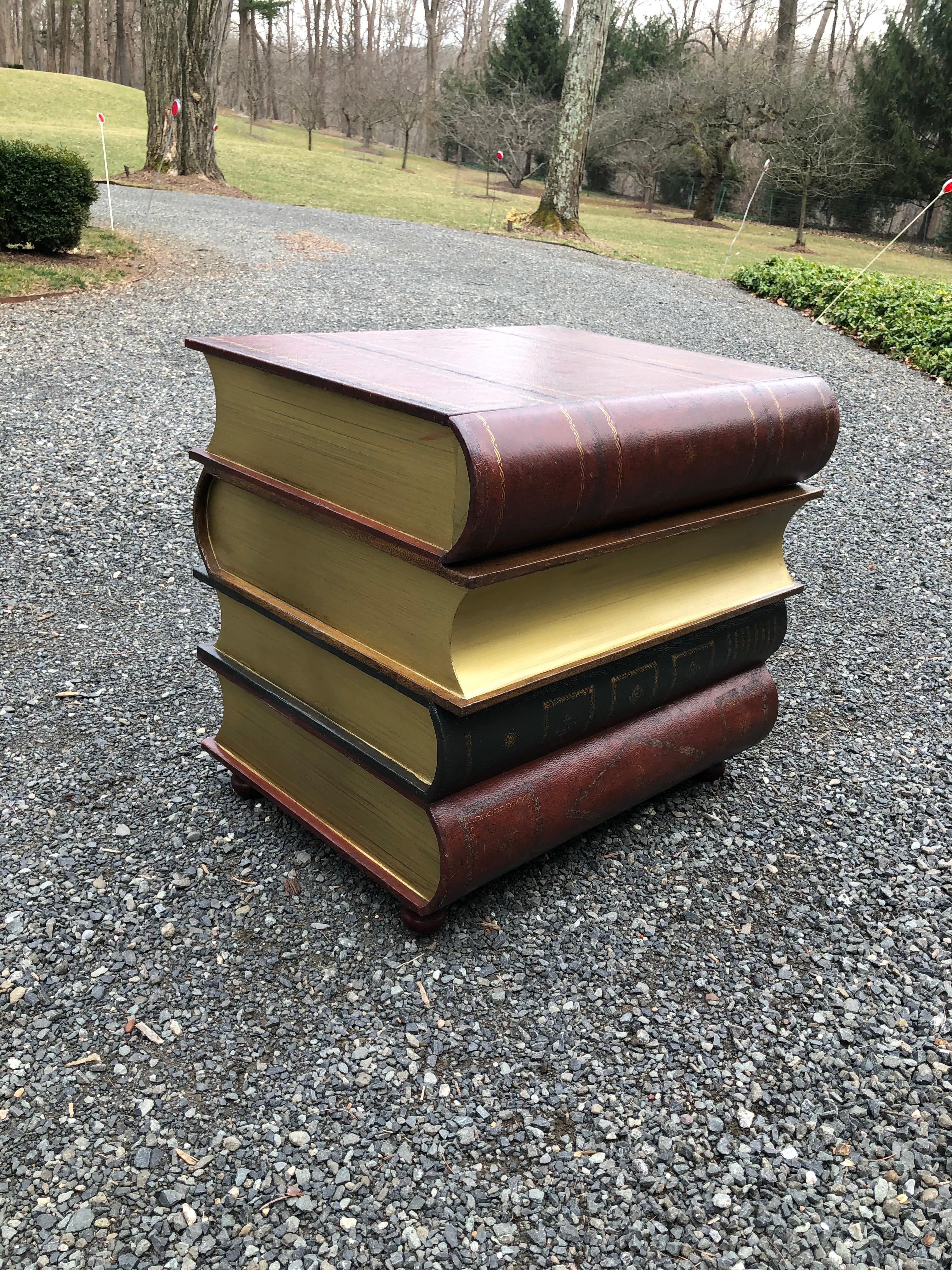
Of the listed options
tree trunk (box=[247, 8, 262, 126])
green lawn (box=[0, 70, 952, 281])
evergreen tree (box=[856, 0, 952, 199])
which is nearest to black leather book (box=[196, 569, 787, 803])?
green lawn (box=[0, 70, 952, 281])

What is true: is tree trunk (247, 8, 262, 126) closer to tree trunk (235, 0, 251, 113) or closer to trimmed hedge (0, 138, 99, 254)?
tree trunk (235, 0, 251, 113)

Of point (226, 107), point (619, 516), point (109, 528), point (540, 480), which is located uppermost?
point (226, 107)

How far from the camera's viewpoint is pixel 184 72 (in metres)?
15.0

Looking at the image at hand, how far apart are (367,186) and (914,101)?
52.8 ft

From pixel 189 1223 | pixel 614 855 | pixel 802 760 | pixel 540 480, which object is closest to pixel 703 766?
pixel 614 855

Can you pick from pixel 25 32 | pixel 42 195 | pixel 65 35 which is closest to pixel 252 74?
pixel 65 35

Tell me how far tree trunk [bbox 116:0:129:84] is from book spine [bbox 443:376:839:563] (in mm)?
44765

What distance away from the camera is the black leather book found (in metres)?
1.61

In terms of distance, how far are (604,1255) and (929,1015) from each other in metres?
0.82

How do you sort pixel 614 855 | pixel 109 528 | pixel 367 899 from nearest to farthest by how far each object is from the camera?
pixel 367 899 < pixel 614 855 < pixel 109 528

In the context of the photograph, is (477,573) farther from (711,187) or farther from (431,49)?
(431,49)

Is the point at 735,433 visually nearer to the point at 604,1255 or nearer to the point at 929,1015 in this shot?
the point at 929,1015

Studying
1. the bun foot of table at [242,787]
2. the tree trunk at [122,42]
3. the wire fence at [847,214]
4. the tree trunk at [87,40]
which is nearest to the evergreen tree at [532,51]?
the wire fence at [847,214]

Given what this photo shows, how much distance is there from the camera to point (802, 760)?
8.57ft
